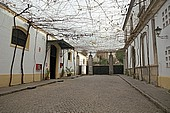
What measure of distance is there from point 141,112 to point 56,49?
1625 centimetres

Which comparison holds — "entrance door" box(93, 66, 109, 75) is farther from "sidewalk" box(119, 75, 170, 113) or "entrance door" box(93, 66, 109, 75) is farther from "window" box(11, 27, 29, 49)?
"sidewalk" box(119, 75, 170, 113)

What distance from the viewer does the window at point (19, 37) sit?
1105cm

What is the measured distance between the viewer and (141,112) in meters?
4.56

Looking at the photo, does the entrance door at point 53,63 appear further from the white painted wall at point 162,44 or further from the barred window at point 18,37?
the white painted wall at point 162,44

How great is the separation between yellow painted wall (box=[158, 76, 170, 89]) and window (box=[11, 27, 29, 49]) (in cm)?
910

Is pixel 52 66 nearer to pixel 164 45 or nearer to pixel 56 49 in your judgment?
pixel 56 49

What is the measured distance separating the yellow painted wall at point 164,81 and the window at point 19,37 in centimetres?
910

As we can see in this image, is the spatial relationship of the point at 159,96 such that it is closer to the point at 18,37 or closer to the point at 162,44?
the point at 162,44

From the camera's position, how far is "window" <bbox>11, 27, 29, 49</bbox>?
11.1 metres

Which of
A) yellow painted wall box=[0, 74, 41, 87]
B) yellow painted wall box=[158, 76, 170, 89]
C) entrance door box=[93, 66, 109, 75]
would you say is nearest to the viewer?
yellow painted wall box=[158, 76, 170, 89]

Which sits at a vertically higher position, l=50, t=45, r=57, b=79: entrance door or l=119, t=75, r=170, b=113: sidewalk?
l=50, t=45, r=57, b=79: entrance door

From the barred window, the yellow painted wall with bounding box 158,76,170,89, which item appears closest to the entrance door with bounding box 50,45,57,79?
the barred window

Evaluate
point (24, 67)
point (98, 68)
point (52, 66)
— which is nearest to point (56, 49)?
point (52, 66)

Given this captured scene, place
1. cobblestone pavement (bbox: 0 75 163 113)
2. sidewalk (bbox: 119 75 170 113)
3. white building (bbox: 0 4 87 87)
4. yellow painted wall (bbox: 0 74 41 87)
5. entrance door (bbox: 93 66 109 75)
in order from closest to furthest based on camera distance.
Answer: cobblestone pavement (bbox: 0 75 163 113)
sidewalk (bbox: 119 75 170 113)
yellow painted wall (bbox: 0 74 41 87)
white building (bbox: 0 4 87 87)
entrance door (bbox: 93 66 109 75)
